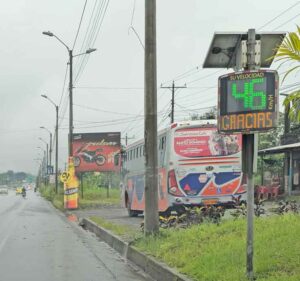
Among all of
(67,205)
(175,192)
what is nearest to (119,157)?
(67,205)

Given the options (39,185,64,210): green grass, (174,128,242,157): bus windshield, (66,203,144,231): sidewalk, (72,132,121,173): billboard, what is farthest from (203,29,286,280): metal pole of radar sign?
(72,132,121,173): billboard

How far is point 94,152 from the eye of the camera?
60688 millimetres

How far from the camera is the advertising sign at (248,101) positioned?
754cm

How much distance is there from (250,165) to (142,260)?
168 inches

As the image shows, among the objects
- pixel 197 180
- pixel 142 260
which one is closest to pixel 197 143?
pixel 197 180

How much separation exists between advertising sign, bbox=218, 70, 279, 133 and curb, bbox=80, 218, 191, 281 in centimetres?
245

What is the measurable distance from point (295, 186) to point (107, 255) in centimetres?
2739

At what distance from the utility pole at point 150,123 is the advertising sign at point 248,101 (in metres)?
5.53

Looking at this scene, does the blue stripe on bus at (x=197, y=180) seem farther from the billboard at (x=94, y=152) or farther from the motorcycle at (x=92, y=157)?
the motorcycle at (x=92, y=157)

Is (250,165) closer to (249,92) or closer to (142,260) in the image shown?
(249,92)

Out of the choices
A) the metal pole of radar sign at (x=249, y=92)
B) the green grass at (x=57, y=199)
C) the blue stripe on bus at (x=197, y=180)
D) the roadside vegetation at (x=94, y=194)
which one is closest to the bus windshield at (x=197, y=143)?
the blue stripe on bus at (x=197, y=180)

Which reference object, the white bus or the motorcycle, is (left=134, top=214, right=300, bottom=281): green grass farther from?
the motorcycle

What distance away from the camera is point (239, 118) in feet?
25.5

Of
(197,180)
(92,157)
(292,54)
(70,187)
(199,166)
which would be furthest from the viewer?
(92,157)
